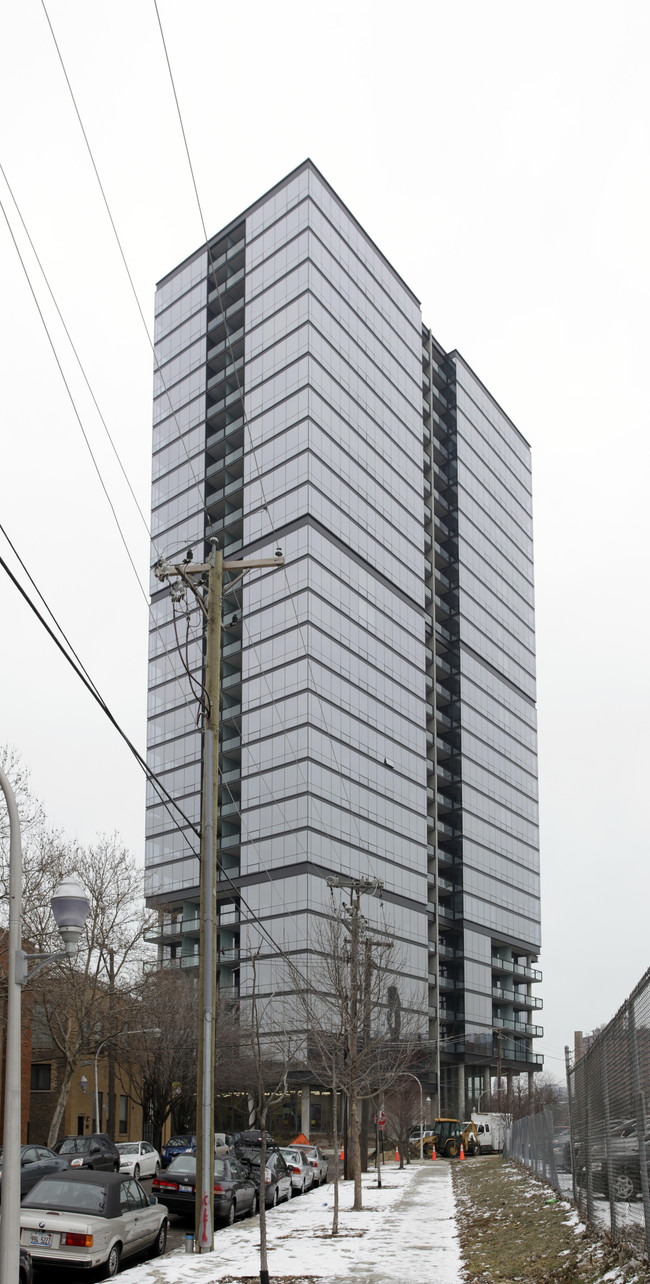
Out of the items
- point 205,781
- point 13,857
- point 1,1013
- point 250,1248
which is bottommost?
point 250,1248

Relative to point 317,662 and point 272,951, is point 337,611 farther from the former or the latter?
point 272,951

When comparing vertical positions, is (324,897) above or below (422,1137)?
above

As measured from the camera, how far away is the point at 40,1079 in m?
59.6

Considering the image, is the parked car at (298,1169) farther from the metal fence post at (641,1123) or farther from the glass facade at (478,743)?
the glass facade at (478,743)

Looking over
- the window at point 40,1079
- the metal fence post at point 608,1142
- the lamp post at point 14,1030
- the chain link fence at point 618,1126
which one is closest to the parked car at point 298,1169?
the chain link fence at point 618,1126

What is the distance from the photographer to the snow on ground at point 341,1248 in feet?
50.6

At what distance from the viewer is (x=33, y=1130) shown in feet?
194

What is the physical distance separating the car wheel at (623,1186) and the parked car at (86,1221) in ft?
23.3

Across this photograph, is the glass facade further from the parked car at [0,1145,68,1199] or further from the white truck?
the parked car at [0,1145,68,1199]

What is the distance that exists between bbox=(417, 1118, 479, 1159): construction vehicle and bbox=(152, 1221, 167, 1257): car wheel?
45589 mm

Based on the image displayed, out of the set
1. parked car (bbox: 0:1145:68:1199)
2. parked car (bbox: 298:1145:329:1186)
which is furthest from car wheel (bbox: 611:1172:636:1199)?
parked car (bbox: 298:1145:329:1186)

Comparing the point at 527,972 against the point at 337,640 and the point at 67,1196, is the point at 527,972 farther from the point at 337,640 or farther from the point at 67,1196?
the point at 67,1196

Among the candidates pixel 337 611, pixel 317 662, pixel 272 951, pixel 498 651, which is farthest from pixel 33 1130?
pixel 498 651

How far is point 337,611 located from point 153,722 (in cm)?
1838
